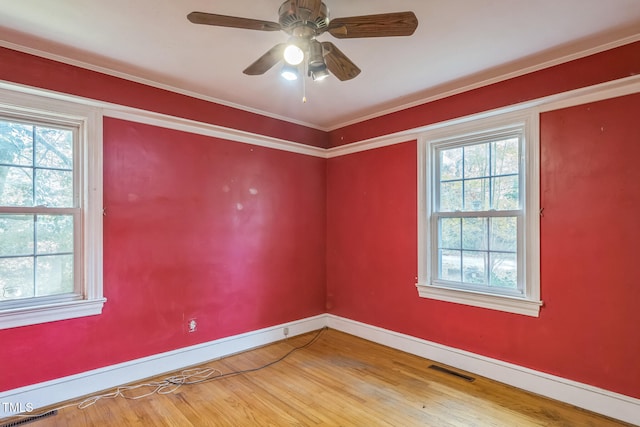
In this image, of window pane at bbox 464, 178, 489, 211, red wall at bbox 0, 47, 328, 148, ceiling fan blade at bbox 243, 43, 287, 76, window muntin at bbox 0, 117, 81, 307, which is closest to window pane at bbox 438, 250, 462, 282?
window pane at bbox 464, 178, 489, 211

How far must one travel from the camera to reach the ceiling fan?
1.58 m

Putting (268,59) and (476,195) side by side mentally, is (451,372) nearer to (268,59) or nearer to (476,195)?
(476,195)

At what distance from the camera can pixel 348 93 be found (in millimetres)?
3168

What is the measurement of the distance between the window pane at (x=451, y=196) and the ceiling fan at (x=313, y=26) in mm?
1831

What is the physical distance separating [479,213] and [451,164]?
1.81 ft

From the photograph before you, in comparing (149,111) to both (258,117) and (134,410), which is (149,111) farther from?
(134,410)

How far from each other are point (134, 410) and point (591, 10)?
3.91m

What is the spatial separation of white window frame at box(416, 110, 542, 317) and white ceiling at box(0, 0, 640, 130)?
1.31ft

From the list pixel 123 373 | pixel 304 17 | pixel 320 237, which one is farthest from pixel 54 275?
pixel 320 237

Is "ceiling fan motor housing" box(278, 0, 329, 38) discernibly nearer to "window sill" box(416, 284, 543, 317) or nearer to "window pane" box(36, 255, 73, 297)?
"window pane" box(36, 255, 73, 297)

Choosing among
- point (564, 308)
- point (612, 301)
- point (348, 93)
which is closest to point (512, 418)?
point (564, 308)

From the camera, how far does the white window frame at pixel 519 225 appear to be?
2.61 meters

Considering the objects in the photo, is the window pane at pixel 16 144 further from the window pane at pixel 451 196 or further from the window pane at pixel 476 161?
the window pane at pixel 476 161

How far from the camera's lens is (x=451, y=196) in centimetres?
319
